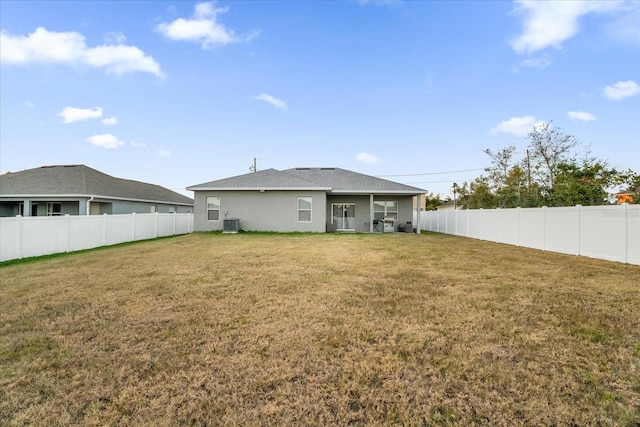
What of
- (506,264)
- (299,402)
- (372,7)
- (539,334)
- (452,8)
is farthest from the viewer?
(372,7)

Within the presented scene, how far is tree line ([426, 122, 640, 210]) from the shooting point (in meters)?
15.7

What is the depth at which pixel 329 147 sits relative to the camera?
27.6 meters

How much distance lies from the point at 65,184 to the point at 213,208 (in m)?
9.24

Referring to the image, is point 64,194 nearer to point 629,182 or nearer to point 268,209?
point 268,209

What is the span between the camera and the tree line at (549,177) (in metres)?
15.7

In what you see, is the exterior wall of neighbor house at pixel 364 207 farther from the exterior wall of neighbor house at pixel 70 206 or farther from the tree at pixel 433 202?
the tree at pixel 433 202

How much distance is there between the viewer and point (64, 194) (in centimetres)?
1744

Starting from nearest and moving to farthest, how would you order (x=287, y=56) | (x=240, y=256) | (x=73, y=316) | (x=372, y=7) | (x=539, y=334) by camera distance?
(x=539, y=334) < (x=73, y=316) < (x=240, y=256) < (x=372, y=7) < (x=287, y=56)

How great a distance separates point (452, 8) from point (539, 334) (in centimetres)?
1297

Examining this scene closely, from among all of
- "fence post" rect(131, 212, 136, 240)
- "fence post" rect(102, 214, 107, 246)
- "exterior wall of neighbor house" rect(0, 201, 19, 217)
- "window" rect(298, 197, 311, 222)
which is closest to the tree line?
"window" rect(298, 197, 311, 222)

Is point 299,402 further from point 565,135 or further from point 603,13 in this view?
point 565,135

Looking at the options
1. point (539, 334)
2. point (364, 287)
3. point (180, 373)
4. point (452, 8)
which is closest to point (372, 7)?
point (452, 8)

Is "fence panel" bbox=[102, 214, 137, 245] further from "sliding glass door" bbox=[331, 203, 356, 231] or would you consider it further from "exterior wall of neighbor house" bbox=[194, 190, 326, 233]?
"sliding glass door" bbox=[331, 203, 356, 231]

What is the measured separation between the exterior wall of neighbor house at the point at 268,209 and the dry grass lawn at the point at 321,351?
37.7 ft
